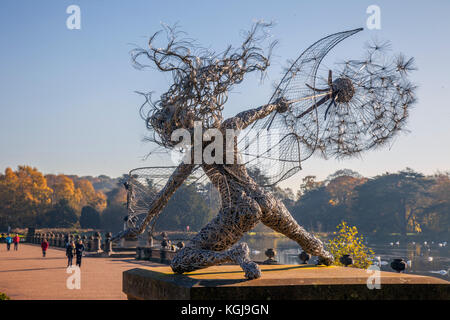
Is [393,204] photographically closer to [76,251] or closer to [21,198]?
[21,198]

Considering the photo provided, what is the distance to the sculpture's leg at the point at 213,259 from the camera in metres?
6.57

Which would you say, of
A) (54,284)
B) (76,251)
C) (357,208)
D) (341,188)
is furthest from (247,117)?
(341,188)

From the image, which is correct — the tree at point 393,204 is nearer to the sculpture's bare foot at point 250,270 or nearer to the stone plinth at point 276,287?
the stone plinth at point 276,287

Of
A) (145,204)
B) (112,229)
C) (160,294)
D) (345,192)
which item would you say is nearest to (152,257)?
(145,204)

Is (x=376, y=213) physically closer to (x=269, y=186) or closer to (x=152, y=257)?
(x=152, y=257)

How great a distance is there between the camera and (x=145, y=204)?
856cm

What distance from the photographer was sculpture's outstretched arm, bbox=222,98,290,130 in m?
7.70

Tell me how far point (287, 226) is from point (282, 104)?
2239 millimetres

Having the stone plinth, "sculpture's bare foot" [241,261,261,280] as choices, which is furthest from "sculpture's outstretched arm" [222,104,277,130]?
the stone plinth

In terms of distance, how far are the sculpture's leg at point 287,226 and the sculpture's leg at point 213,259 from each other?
138 cm

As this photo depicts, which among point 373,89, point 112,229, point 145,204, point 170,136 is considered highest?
point 373,89

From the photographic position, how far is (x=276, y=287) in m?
6.50

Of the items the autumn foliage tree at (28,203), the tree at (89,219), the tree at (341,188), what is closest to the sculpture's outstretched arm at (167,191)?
the autumn foliage tree at (28,203)
